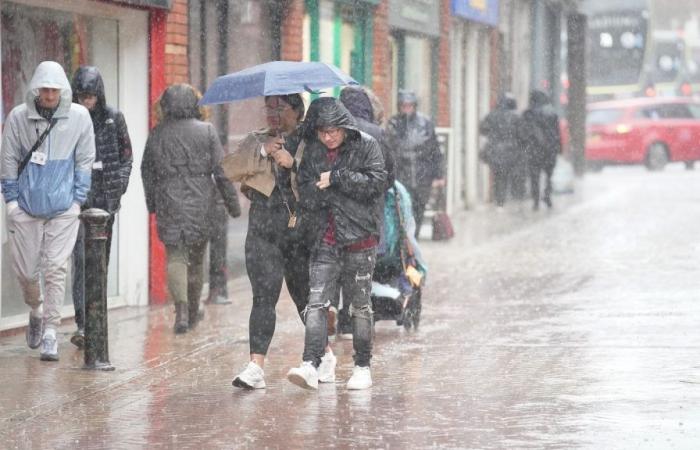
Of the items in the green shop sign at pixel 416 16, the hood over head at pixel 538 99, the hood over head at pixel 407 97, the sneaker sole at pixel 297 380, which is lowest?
the sneaker sole at pixel 297 380

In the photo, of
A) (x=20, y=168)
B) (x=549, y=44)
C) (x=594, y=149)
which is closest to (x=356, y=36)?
(x=20, y=168)

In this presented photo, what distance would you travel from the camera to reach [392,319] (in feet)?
38.2

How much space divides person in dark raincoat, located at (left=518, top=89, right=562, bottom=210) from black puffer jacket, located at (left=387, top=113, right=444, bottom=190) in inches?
356

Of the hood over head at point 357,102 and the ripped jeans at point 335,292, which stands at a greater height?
the hood over head at point 357,102

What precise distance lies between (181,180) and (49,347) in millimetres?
1834

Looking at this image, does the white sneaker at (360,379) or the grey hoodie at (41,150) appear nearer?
the white sneaker at (360,379)

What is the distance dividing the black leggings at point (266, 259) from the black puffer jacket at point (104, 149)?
2.06 meters

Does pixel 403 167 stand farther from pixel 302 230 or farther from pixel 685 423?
pixel 685 423

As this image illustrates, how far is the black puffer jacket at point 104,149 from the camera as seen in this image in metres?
10.9

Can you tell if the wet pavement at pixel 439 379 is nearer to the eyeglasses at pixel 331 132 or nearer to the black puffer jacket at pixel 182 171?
the black puffer jacket at pixel 182 171

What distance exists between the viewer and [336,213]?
9078mm

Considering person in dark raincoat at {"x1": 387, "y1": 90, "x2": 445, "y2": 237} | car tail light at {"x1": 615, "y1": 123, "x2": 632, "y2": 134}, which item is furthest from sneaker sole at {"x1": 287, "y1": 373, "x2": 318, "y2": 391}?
car tail light at {"x1": 615, "y1": 123, "x2": 632, "y2": 134}

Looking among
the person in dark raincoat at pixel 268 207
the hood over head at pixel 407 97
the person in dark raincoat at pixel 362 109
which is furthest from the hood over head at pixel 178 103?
the hood over head at pixel 407 97

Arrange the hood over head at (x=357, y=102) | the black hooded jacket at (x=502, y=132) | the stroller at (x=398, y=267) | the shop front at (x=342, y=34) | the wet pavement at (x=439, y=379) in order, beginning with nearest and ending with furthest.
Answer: the wet pavement at (x=439, y=379)
the hood over head at (x=357, y=102)
the stroller at (x=398, y=267)
the shop front at (x=342, y=34)
the black hooded jacket at (x=502, y=132)
